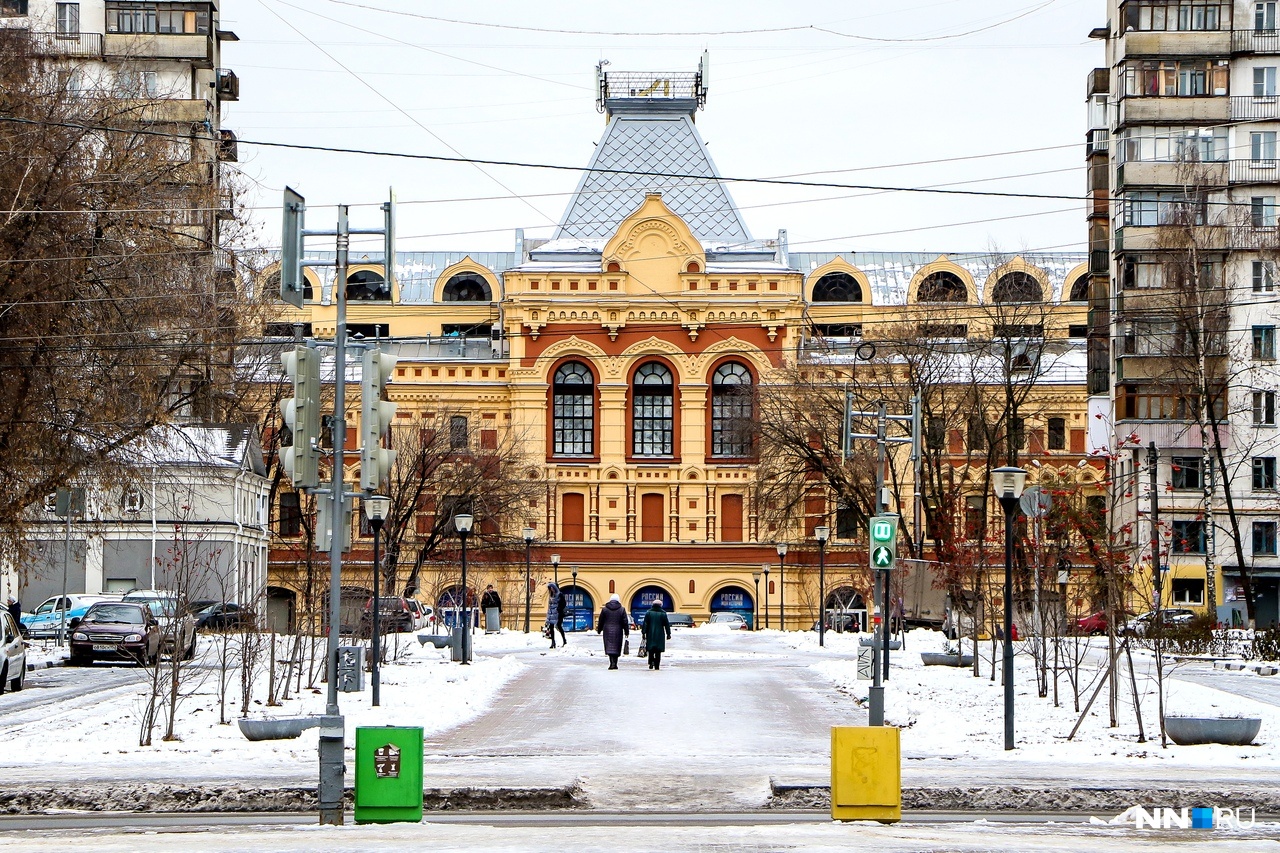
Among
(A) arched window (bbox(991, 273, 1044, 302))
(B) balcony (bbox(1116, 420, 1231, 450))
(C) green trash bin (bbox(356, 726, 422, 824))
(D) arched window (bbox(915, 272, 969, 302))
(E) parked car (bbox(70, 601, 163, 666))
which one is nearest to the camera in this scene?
(C) green trash bin (bbox(356, 726, 422, 824))

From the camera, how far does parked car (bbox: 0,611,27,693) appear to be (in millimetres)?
31750

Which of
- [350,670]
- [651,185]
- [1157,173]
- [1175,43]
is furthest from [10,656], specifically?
[651,185]

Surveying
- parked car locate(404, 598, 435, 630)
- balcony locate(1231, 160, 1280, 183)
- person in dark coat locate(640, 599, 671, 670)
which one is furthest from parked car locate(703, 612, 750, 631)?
person in dark coat locate(640, 599, 671, 670)

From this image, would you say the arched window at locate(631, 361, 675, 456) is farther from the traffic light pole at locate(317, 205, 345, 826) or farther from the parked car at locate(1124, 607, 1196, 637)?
the traffic light pole at locate(317, 205, 345, 826)

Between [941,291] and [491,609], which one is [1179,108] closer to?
Result: [941,291]

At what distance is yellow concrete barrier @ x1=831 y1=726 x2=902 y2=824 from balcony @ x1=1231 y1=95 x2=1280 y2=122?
1957 inches

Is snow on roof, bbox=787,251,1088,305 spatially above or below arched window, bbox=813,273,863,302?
above

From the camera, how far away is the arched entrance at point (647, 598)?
7931 cm

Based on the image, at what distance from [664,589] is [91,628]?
40.6m

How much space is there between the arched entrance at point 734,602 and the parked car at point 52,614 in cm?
2963

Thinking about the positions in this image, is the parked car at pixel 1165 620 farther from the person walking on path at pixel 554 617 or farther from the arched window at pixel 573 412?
the arched window at pixel 573 412

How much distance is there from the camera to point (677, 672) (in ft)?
127

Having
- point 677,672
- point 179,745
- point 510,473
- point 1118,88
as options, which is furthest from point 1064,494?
point 510,473

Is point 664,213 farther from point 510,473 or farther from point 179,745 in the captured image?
point 179,745
